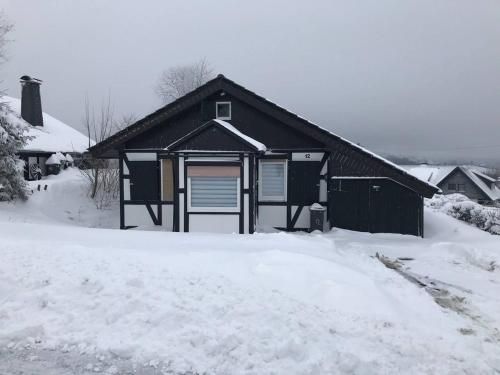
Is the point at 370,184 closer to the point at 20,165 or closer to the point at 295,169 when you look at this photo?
the point at 295,169

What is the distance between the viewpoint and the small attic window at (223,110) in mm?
12688

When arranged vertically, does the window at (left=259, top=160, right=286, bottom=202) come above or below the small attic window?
below

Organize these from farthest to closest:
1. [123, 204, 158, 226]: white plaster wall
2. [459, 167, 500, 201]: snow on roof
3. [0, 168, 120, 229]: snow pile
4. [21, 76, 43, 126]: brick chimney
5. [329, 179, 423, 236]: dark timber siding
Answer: [459, 167, 500, 201]: snow on roof → [21, 76, 43, 126]: brick chimney → [0, 168, 120, 229]: snow pile → [123, 204, 158, 226]: white plaster wall → [329, 179, 423, 236]: dark timber siding

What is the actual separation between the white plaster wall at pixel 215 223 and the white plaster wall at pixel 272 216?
1.50 m

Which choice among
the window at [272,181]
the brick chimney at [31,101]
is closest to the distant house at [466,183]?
the window at [272,181]

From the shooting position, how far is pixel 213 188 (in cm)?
1147

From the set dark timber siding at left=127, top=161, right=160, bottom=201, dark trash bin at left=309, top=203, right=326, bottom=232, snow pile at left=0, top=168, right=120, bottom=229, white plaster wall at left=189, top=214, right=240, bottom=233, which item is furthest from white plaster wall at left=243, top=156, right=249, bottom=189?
snow pile at left=0, top=168, right=120, bottom=229

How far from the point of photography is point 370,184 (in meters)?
12.0

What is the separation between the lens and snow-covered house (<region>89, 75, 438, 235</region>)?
1140 centimetres

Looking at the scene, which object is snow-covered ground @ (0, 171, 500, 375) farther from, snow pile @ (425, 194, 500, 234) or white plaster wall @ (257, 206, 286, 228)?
snow pile @ (425, 194, 500, 234)

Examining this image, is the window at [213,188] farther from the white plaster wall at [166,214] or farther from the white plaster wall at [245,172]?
the white plaster wall at [166,214]

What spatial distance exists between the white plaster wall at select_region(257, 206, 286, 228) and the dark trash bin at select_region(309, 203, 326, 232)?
0.97 meters

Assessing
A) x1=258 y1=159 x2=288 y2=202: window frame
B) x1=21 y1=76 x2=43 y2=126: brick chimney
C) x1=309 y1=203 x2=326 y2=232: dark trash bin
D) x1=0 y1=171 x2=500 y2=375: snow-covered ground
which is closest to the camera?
x1=0 y1=171 x2=500 y2=375: snow-covered ground

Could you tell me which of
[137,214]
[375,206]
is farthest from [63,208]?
[375,206]
